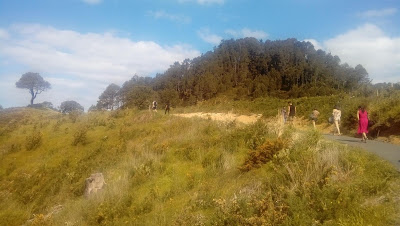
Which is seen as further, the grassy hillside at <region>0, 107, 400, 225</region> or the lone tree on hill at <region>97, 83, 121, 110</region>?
the lone tree on hill at <region>97, 83, 121, 110</region>

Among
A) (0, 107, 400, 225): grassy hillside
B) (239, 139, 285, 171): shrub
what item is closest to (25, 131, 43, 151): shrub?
(0, 107, 400, 225): grassy hillside

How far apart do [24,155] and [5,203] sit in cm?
606

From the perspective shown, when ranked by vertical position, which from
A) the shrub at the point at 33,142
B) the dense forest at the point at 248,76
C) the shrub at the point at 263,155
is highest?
the dense forest at the point at 248,76

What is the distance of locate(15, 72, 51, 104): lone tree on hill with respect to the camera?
77.0 meters

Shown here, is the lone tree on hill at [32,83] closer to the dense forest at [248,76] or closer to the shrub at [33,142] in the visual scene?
the dense forest at [248,76]

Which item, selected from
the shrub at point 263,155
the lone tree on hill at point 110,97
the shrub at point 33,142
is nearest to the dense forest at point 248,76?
the lone tree on hill at point 110,97

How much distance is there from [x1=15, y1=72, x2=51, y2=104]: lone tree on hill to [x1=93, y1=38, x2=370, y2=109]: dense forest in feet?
47.1

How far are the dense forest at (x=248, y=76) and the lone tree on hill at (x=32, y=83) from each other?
14.4 metres

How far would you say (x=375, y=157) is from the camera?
28.1ft

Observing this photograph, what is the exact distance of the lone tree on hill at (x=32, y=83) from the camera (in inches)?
3031

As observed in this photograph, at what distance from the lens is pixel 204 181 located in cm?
945

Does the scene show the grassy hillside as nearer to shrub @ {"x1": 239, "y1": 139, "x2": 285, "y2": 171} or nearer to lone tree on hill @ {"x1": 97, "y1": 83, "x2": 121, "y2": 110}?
shrub @ {"x1": 239, "y1": 139, "x2": 285, "y2": 171}

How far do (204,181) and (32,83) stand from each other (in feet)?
263

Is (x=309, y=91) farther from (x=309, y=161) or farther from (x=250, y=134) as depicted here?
(x=309, y=161)
